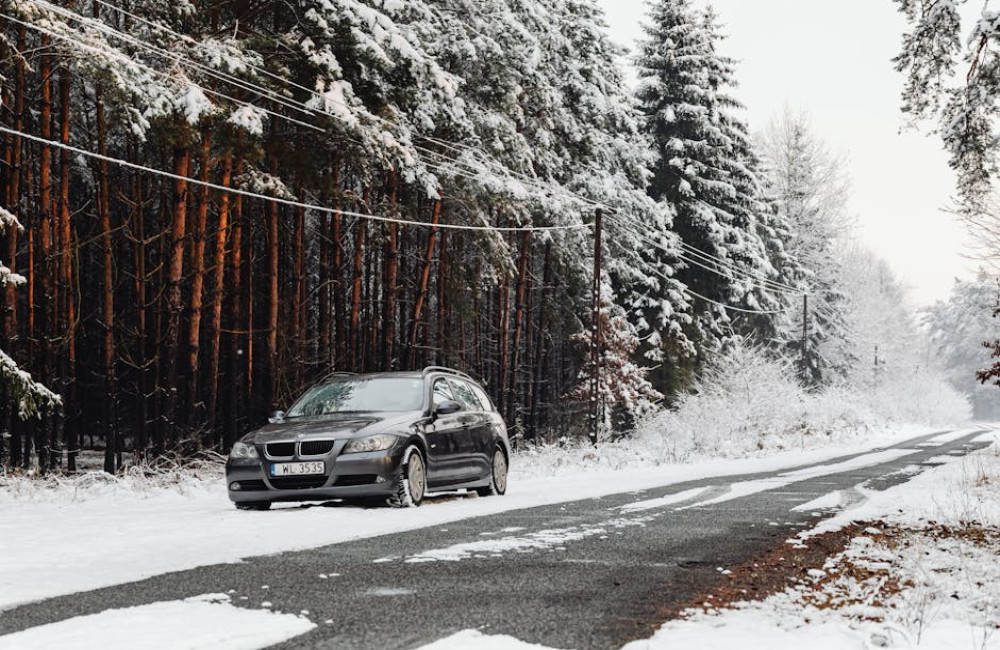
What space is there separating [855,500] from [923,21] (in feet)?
20.8

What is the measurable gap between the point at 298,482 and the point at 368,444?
0.92 meters

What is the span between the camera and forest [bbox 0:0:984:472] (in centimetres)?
2052

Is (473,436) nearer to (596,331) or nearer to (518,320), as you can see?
(596,331)

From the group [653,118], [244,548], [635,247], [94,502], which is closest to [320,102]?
[94,502]

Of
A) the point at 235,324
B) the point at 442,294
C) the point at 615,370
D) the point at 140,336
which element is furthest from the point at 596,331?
the point at 140,336

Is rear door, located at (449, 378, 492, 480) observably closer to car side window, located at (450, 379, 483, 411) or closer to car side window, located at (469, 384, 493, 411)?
car side window, located at (450, 379, 483, 411)

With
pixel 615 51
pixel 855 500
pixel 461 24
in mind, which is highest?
pixel 615 51

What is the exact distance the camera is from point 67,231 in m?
21.0

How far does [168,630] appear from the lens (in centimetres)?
520

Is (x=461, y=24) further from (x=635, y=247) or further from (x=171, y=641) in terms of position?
(x=171, y=641)

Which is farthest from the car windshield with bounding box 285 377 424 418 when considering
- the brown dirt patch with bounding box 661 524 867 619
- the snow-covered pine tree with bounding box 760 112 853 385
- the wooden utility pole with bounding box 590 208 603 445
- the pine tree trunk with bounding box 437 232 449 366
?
the snow-covered pine tree with bounding box 760 112 853 385

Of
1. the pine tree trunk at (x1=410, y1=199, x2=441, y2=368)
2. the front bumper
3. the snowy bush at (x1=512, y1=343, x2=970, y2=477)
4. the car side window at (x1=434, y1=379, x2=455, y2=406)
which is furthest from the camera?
the pine tree trunk at (x1=410, y1=199, x2=441, y2=368)

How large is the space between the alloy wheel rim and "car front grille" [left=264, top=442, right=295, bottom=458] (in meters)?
3.68

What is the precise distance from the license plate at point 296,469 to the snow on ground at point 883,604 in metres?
5.43
